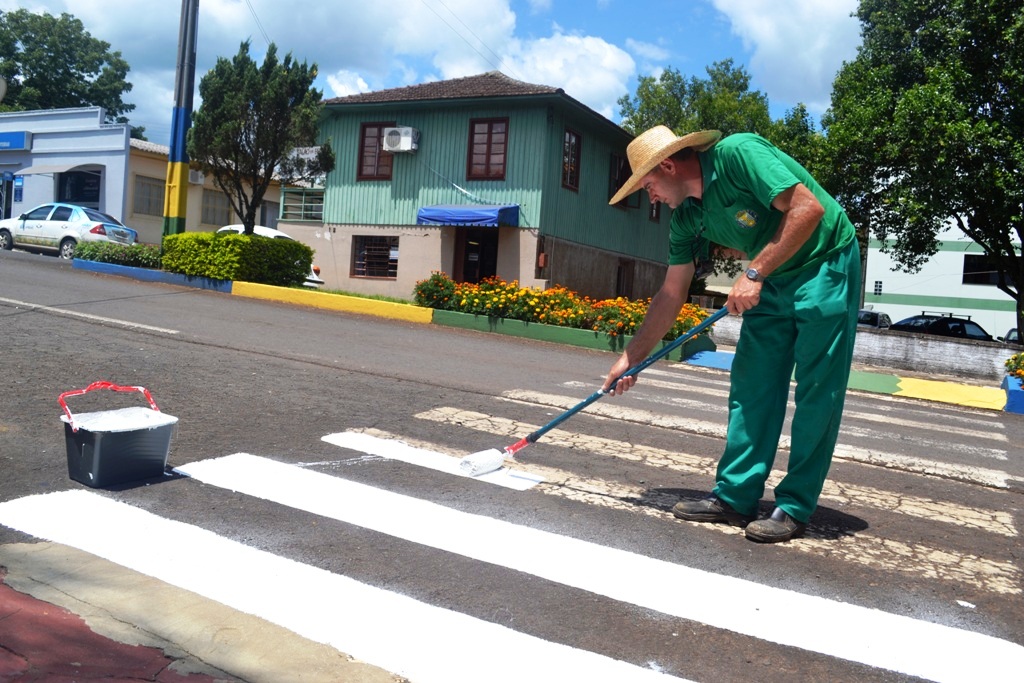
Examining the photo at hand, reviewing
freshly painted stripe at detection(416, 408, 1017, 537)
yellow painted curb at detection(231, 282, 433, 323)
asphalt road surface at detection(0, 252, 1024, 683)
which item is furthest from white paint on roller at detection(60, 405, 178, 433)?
yellow painted curb at detection(231, 282, 433, 323)

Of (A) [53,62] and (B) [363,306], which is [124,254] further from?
(A) [53,62]

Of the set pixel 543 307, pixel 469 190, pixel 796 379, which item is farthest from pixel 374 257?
pixel 796 379

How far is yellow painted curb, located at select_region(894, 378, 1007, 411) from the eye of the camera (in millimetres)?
12672

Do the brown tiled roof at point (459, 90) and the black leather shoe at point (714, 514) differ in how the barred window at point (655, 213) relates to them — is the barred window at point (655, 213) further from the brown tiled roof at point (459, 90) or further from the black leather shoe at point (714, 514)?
A: the black leather shoe at point (714, 514)

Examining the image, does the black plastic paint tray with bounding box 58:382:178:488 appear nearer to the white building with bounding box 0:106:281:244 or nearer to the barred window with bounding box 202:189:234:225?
the white building with bounding box 0:106:281:244

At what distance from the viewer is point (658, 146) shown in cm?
395

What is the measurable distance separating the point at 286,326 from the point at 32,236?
15.4 metres

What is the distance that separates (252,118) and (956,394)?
14326mm

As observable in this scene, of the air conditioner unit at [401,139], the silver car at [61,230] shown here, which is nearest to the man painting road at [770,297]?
the air conditioner unit at [401,139]

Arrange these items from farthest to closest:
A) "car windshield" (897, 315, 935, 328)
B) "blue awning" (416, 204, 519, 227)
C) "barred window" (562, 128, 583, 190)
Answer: "car windshield" (897, 315, 935, 328) < "barred window" (562, 128, 583, 190) < "blue awning" (416, 204, 519, 227)

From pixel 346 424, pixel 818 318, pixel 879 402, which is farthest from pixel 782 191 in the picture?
pixel 879 402

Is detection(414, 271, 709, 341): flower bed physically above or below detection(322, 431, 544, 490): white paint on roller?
above

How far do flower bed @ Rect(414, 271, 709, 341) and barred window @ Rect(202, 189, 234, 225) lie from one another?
916 inches

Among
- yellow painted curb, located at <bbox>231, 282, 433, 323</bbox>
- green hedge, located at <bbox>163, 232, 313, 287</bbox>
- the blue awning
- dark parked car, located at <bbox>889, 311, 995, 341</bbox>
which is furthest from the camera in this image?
dark parked car, located at <bbox>889, 311, 995, 341</bbox>
